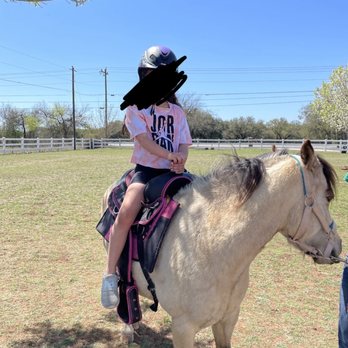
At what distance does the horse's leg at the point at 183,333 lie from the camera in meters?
2.22

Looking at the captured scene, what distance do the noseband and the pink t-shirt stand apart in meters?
0.94

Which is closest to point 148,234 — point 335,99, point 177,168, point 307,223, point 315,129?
point 177,168

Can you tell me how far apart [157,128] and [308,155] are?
3.59 feet

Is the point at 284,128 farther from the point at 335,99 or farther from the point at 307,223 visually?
the point at 307,223

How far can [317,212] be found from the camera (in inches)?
77.4

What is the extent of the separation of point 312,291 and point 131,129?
10.1ft

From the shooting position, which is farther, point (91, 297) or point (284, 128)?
point (284, 128)

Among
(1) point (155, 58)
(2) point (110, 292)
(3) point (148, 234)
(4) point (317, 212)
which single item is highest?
(1) point (155, 58)

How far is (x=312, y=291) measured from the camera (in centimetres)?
424

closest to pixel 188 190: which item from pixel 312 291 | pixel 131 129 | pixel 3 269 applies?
pixel 131 129

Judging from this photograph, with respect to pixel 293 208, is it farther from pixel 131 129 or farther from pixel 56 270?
pixel 56 270

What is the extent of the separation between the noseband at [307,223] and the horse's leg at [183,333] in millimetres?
829

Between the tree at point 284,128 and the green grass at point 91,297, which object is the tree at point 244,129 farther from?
the green grass at point 91,297

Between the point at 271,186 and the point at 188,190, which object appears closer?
the point at 271,186
